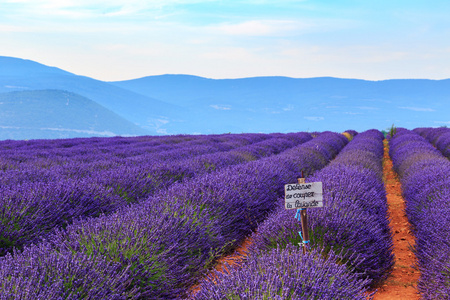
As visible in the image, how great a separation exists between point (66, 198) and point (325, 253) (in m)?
2.52

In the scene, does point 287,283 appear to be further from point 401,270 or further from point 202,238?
point 401,270

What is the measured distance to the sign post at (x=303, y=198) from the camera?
2.69 meters

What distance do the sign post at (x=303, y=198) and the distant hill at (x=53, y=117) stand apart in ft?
457

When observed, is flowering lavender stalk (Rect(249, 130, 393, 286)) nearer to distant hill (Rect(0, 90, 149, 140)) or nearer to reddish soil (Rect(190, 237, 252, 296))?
reddish soil (Rect(190, 237, 252, 296))

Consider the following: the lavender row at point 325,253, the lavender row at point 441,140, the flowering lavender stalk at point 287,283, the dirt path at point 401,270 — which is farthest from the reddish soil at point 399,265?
the lavender row at point 441,140

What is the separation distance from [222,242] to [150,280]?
4.48 feet

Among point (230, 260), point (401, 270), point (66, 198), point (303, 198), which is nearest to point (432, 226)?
point (401, 270)

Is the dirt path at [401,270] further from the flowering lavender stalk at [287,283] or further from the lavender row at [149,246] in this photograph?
the lavender row at [149,246]

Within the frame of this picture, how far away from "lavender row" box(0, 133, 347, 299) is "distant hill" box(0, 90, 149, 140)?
138 meters

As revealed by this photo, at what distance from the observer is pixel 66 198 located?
4055mm

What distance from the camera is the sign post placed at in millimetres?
2691

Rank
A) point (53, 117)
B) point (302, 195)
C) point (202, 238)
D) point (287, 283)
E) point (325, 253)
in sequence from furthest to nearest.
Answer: point (53, 117) → point (202, 238) → point (325, 253) → point (302, 195) → point (287, 283)

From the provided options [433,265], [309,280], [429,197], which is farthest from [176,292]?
[429,197]

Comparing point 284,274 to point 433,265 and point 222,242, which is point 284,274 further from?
point 222,242
